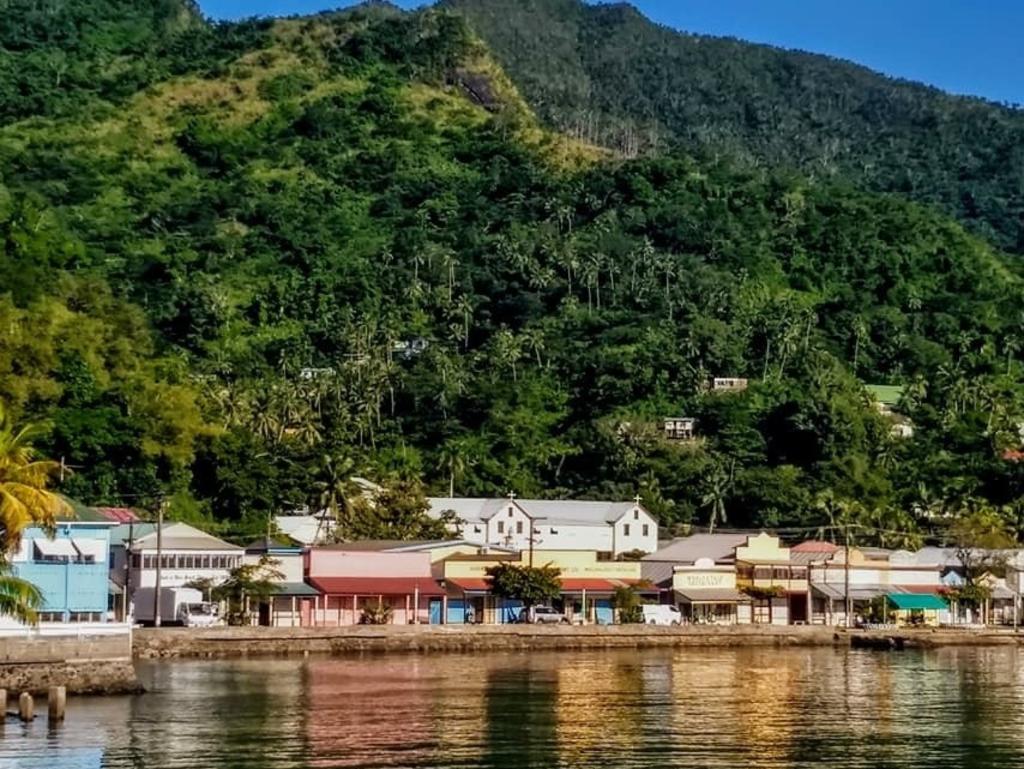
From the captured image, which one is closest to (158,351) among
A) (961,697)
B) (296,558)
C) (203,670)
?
(296,558)

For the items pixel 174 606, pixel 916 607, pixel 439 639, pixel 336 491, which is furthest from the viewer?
pixel 336 491

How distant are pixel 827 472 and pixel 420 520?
45406 millimetres

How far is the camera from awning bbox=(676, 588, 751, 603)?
105 m

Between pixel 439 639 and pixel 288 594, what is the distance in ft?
30.3

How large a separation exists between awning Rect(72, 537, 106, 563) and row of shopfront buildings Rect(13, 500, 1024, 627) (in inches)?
520

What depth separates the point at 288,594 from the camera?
9112 centimetres

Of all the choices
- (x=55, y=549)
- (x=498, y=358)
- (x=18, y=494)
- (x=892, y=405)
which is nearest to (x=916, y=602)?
(x=892, y=405)

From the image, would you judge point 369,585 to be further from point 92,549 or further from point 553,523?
point 92,549

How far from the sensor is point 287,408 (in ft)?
454

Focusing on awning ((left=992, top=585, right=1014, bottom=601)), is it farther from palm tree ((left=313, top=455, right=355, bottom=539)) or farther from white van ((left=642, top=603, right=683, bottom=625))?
palm tree ((left=313, top=455, right=355, bottom=539))

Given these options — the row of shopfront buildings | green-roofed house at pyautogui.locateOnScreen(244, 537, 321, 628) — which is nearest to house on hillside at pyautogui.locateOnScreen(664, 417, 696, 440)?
the row of shopfront buildings

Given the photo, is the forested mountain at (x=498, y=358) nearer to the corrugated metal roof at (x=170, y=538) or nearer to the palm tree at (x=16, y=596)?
the corrugated metal roof at (x=170, y=538)

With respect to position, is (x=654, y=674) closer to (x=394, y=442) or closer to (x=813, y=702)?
(x=813, y=702)

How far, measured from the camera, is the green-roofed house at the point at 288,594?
9100 centimetres
